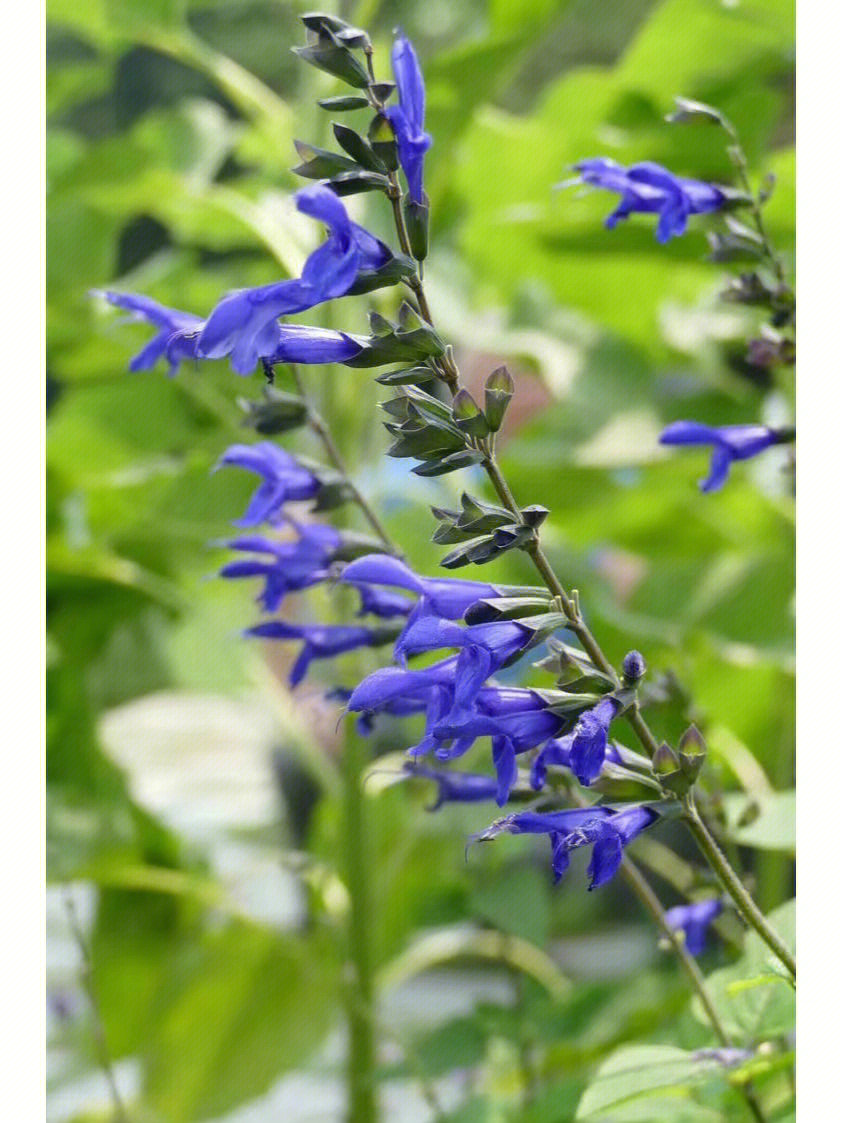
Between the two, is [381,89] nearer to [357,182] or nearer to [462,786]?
[357,182]

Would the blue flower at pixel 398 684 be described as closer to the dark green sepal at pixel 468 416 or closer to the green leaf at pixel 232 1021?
the dark green sepal at pixel 468 416

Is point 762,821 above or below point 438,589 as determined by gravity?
below

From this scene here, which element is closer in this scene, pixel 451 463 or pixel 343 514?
pixel 451 463

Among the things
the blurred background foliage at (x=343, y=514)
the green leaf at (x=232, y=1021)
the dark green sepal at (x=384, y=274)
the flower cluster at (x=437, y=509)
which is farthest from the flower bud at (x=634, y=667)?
the green leaf at (x=232, y=1021)

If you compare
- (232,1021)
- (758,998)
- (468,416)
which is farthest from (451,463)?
(232,1021)

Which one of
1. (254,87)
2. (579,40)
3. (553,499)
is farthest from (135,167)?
(579,40)

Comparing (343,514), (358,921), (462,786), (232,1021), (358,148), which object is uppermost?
(358,148)

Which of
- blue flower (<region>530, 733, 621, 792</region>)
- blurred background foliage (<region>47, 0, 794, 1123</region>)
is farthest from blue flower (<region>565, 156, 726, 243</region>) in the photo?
blurred background foliage (<region>47, 0, 794, 1123</region>)

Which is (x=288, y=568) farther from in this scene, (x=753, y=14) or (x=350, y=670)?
(x=753, y=14)
